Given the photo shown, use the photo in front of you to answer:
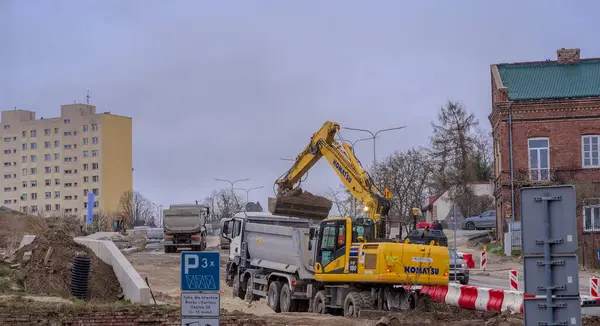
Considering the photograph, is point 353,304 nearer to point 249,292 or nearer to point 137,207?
point 249,292

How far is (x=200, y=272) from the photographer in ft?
37.0

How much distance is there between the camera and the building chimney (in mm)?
56719

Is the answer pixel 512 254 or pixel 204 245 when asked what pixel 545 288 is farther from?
pixel 204 245

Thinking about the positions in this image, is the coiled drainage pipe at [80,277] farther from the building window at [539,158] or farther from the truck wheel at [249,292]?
the building window at [539,158]

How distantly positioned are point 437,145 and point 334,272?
6825 centimetres

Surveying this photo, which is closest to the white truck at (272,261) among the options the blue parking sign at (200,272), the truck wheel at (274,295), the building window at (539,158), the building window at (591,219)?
the truck wheel at (274,295)

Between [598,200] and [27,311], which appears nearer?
[27,311]

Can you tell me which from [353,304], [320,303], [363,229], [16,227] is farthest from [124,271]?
Result: [16,227]

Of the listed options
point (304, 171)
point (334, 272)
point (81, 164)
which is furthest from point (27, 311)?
point (81, 164)

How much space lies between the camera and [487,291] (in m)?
26.8

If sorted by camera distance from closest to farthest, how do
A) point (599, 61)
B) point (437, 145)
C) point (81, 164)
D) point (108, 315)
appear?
point (108, 315) → point (599, 61) → point (437, 145) → point (81, 164)

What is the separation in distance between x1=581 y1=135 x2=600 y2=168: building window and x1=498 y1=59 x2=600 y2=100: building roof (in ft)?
7.88

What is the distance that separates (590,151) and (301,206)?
25552mm

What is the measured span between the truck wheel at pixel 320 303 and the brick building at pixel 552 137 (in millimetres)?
29241
